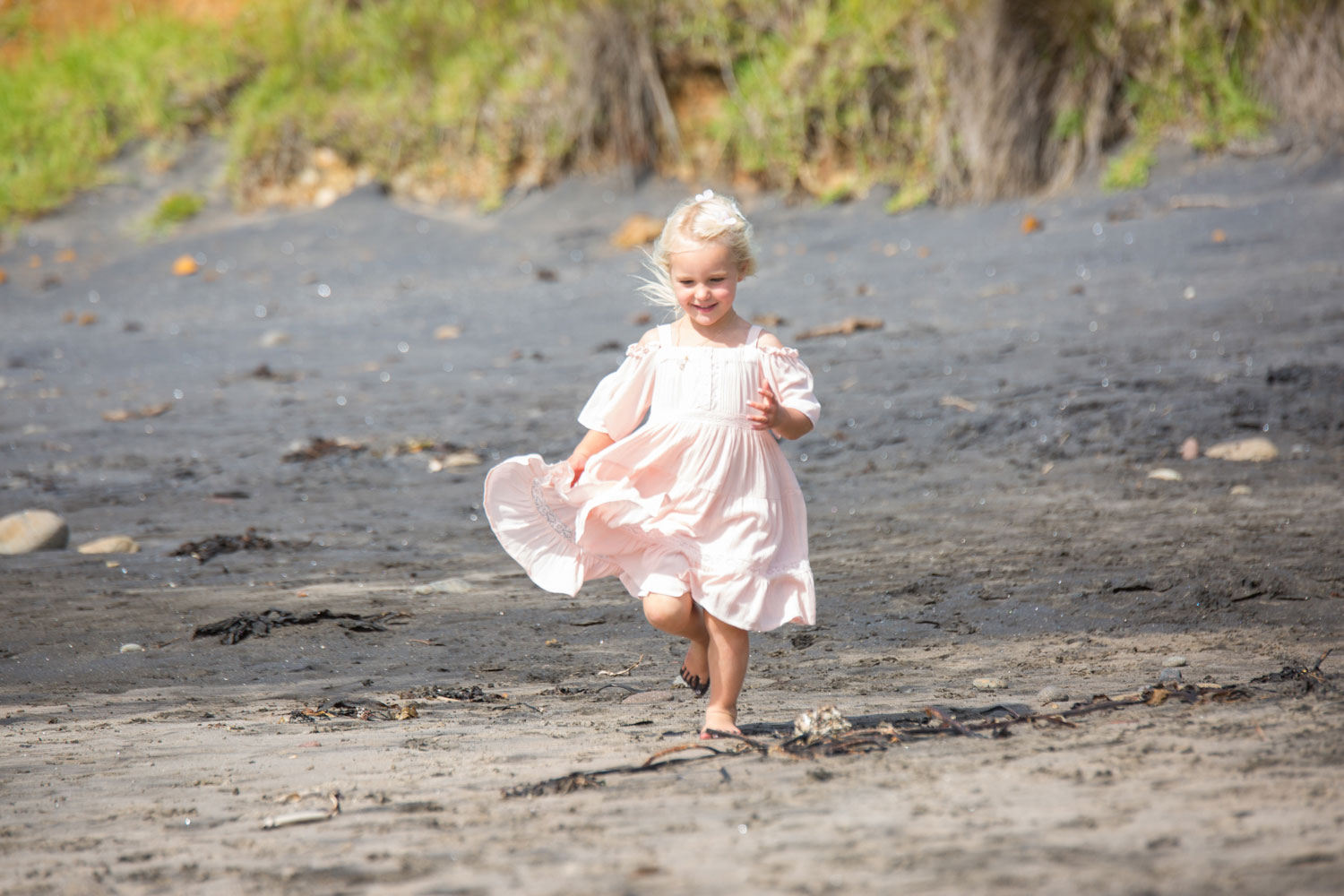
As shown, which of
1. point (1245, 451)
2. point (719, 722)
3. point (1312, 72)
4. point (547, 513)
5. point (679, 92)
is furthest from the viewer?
point (679, 92)

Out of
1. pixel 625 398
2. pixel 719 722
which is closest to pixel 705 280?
pixel 625 398

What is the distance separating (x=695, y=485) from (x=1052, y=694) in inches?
40.9

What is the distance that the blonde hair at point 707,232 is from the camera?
3195 mm

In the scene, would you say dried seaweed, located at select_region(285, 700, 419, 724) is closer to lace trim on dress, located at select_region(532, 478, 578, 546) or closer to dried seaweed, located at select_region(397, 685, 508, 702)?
dried seaweed, located at select_region(397, 685, 508, 702)

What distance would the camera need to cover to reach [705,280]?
3211 mm

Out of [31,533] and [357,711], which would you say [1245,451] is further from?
[31,533]

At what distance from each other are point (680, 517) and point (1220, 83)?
27.3 feet

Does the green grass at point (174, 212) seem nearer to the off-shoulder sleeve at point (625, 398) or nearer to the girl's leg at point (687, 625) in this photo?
the off-shoulder sleeve at point (625, 398)

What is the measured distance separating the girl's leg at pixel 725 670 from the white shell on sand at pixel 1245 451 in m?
3.60

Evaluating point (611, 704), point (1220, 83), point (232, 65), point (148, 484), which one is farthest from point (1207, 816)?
point (232, 65)

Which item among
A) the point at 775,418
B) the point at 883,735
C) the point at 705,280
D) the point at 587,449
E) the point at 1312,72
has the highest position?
the point at 1312,72

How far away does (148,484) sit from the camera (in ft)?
21.0

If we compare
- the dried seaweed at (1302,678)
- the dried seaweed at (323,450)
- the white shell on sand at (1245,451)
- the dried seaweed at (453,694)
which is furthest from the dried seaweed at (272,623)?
the white shell on sand at (1245,451)

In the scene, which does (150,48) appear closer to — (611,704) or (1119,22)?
(1119,22)
